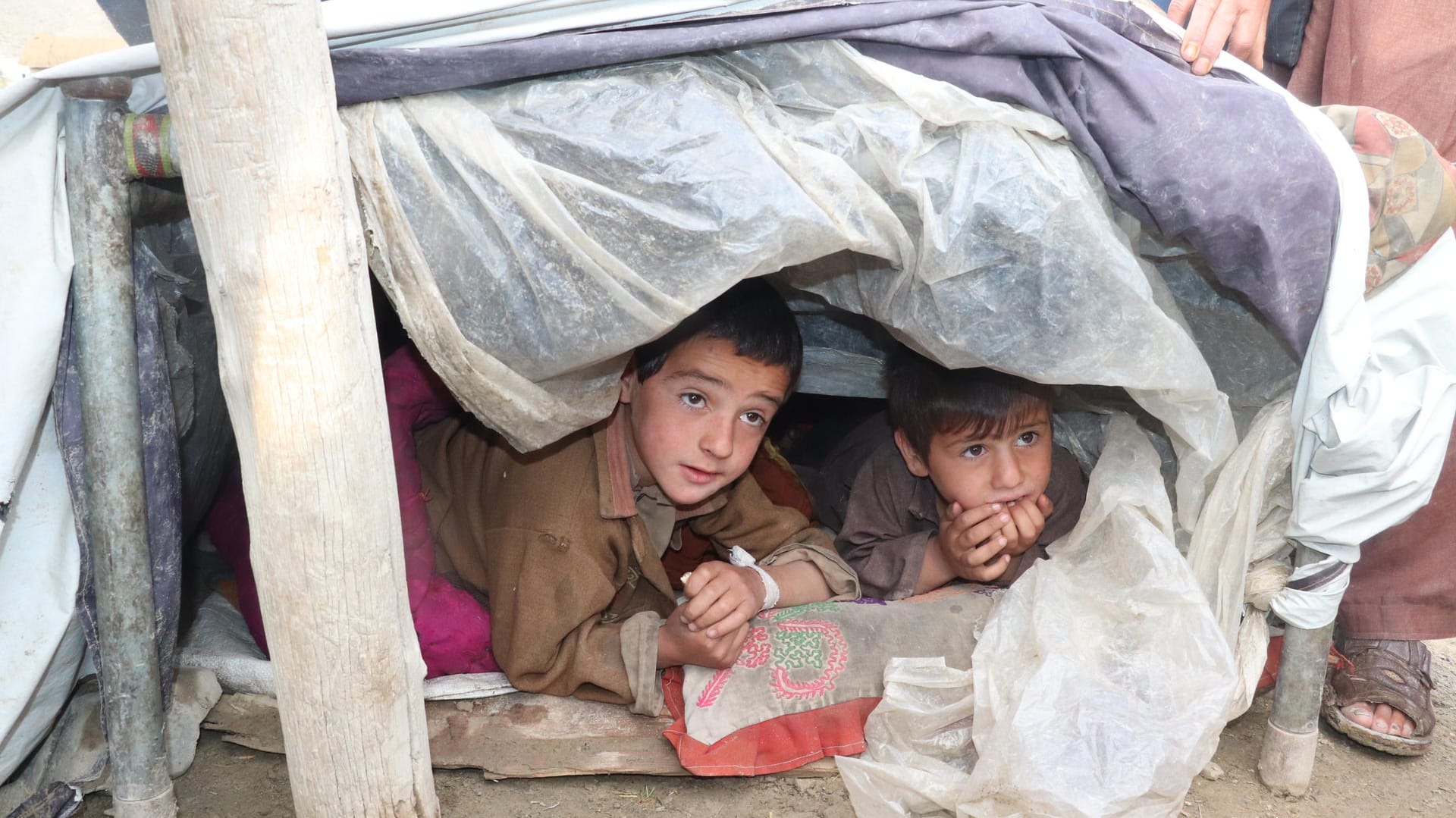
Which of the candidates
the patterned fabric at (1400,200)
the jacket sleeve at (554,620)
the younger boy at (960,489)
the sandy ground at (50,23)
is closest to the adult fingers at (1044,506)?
the younger boy at (960,489)

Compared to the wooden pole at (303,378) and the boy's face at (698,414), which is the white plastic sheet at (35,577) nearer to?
the wooden pole at (303,378)

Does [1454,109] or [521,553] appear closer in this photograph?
[521,553]

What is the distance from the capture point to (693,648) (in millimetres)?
2010

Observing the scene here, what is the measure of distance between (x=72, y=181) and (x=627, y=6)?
788mm

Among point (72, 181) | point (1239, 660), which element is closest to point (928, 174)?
point (1239, 660)

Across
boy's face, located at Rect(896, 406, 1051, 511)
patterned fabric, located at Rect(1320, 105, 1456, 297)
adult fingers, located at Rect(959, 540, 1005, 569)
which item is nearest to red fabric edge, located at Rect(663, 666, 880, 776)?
adult fingers, located at Rect(959, 540, 1005, 569)

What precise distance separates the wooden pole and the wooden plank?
0.39m

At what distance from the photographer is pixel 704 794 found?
76.9 inches

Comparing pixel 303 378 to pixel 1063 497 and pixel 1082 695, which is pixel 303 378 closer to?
pixel 1082 695

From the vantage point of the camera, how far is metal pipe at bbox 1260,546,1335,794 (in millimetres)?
1929

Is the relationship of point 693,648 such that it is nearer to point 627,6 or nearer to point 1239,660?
point 1239,660

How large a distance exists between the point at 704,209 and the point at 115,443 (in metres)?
0.90

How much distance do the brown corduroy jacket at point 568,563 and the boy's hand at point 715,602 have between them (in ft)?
0.33

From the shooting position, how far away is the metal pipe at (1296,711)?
1929 millimetres
